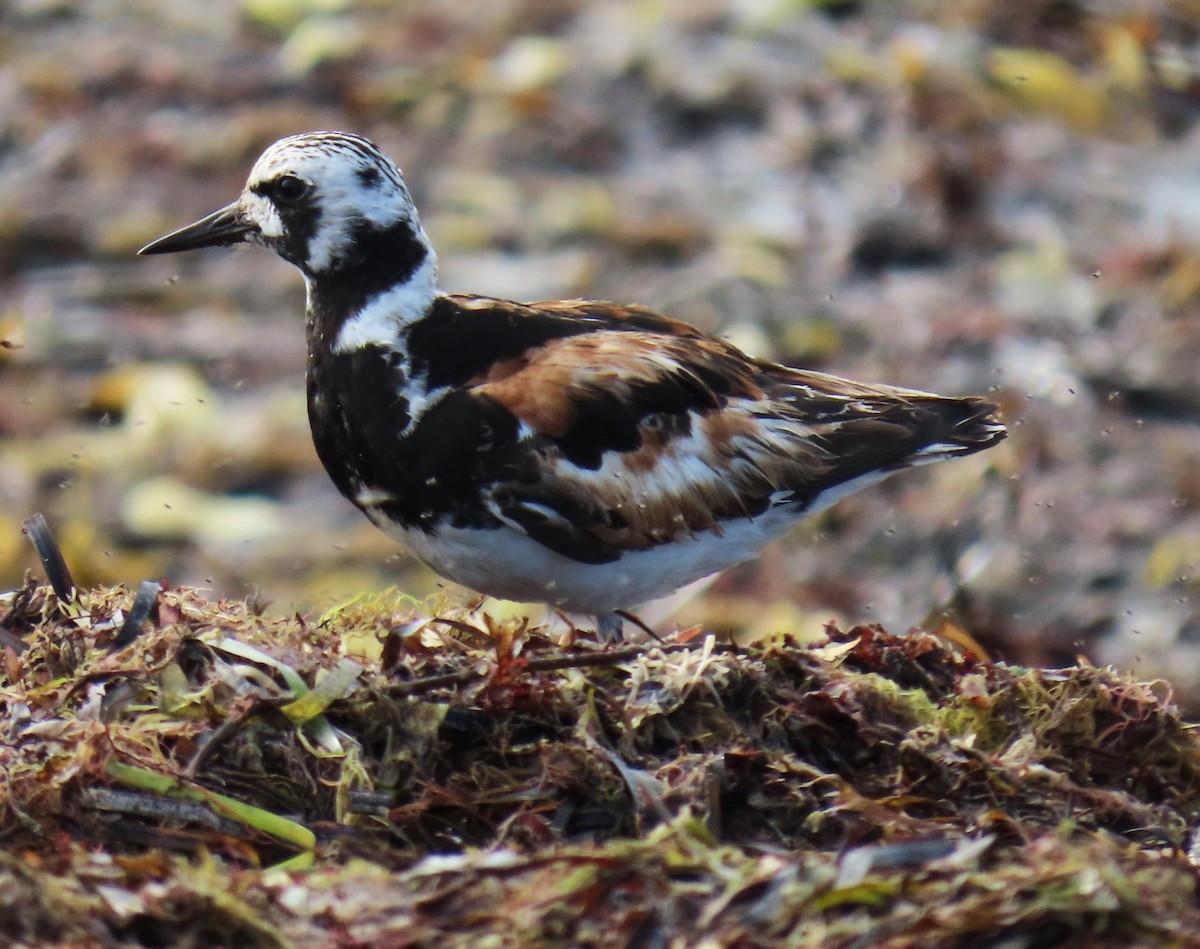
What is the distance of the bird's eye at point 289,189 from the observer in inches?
217

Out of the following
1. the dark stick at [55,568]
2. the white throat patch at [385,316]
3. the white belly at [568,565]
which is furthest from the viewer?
the white throat patch at [385,316]

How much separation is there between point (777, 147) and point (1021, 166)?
134 cm

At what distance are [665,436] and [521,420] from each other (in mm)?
484

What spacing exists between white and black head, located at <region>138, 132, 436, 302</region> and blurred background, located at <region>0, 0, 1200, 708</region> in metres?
2.33

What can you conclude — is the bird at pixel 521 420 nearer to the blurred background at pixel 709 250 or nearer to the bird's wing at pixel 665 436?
the bird's wing at pixel 665 436

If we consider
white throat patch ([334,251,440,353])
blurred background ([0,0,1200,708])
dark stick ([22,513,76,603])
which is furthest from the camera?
blurred background ([0,0,1200,708])

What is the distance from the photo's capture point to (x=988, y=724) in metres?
4.39

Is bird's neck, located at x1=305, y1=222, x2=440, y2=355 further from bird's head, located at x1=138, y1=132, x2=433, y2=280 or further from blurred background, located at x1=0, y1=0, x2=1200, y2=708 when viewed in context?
blurred background, located at x1=0, y1=0, x2=1200, y2=708

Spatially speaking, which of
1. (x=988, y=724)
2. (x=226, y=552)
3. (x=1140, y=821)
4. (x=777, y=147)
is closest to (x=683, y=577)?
(x=988, y=724)

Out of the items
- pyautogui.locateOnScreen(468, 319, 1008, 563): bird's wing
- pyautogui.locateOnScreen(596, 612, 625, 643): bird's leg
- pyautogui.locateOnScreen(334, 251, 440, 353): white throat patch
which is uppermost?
pyautogui.locateOnScreen(334, 251, 440, 353): white throat patch

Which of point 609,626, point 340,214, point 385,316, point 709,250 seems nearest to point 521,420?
point 385,316

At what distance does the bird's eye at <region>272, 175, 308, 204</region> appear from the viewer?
18.1ft

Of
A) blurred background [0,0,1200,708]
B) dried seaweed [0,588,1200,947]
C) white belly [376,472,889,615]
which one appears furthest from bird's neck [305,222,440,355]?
blurred background [0,0,1200,708]

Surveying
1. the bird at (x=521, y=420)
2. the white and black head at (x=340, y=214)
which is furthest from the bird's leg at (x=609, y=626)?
the white and black head at (x=340, y=214)
